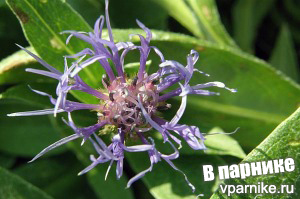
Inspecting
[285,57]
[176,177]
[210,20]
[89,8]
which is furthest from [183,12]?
Answer: [176,177]

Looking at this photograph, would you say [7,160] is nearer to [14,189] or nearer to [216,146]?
[14,189]

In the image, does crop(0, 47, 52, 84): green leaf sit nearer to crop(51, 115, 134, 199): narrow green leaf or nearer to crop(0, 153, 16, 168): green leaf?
crop(51, 115, 134, 199): narrow green leaf

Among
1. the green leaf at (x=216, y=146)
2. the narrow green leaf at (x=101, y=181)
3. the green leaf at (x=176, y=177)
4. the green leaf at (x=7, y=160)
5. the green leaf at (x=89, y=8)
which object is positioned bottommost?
the green leaf at (x=7, y=160)

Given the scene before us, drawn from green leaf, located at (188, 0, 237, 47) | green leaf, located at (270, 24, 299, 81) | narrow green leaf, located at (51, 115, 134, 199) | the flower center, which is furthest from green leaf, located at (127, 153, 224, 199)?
green leaf, located at (270, 24, 299, 81)

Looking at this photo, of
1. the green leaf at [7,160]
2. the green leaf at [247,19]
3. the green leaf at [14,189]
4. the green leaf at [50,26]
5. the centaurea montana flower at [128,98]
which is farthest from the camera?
the green leaf at [247,19]

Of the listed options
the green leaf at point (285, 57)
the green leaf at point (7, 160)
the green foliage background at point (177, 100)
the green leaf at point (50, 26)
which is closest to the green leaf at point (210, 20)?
the green foliage background at point (177, 100)

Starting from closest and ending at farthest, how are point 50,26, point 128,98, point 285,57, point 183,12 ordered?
1. point 128,98
2. point 50,26
3. point 183,12
4. point 285,57

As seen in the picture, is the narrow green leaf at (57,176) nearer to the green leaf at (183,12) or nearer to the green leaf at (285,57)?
the green leaf at (183,12)

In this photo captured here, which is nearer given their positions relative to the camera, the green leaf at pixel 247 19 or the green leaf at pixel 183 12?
the green leaf at pixel 183 12
